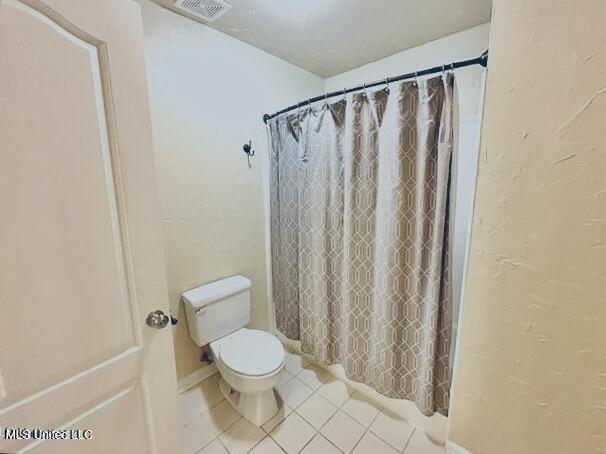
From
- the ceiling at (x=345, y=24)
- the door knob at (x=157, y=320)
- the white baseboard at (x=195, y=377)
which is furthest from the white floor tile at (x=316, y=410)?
the ceiling at (x=345, y=24)

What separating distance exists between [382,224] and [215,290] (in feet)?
3.59

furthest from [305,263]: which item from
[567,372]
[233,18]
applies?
[233,18]

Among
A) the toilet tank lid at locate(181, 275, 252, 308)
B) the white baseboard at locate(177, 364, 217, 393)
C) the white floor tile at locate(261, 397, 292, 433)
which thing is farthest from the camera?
the white baseboard at locate(177, 364, 217, 393)

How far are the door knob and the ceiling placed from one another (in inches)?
60.0

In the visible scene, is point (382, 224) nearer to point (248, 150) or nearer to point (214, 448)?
A: point (248, 150)

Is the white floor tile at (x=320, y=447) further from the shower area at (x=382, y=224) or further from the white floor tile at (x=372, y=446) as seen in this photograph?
the shower area at (x=382, y=224)

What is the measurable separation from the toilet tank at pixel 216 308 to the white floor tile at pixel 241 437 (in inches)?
19.3

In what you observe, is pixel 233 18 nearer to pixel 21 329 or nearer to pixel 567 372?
pixel 21 329

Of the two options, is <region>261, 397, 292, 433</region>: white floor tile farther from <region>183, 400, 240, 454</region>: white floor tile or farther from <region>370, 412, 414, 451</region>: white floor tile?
<region>370, 412, 414, 451</region>: white floor tile

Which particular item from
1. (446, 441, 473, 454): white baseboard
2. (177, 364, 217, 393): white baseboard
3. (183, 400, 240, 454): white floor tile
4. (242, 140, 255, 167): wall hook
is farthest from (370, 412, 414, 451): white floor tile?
(242, 140, 255, 167): wall hook

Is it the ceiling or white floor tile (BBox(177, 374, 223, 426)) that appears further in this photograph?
white floor tile (BBox(177, 374, 223, 426))

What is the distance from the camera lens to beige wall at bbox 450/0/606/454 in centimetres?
63

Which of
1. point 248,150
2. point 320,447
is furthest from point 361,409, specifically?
point 248,150

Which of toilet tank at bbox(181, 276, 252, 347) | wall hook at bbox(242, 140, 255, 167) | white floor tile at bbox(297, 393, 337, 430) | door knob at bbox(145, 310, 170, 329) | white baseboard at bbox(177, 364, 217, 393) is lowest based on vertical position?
white floor tile at bbox(297, 393, 337, 430)
